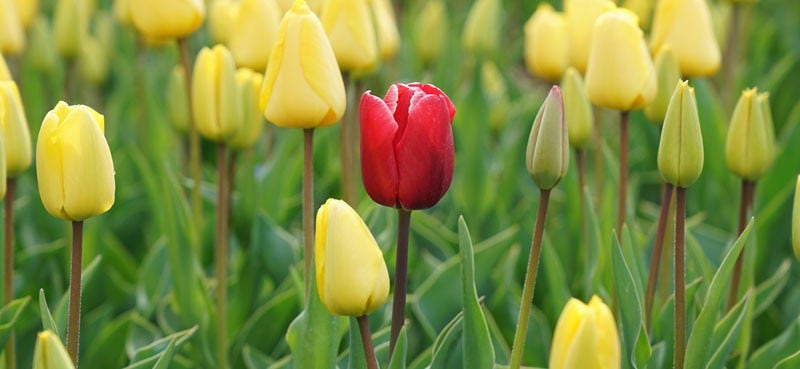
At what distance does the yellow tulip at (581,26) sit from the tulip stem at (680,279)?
63 centimetres

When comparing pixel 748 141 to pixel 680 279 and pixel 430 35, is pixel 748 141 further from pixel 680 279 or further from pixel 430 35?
pixel 430 35

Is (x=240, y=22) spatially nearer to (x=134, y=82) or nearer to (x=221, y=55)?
(x=221, y=55)

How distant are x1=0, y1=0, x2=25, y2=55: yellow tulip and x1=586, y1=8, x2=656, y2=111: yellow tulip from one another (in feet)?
3.40

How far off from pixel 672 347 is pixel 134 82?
1.65 meters

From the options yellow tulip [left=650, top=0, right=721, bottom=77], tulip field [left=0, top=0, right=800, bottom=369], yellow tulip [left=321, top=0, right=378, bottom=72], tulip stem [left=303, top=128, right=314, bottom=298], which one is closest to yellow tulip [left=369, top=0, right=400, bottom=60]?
tulip field [left=0, top=0, right=800, bottom=369]

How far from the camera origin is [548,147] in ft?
3.97

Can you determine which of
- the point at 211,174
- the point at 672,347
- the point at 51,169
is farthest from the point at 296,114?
the point at 211,174

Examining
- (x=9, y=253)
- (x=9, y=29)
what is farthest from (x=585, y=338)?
(x=9, y=29)

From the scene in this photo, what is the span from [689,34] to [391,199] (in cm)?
76

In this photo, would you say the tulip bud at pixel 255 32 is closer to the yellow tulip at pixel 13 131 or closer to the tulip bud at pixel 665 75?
the yellow tulip at pixel 13 131

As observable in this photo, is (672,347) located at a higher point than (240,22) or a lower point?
lower

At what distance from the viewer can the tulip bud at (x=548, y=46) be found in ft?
7.43

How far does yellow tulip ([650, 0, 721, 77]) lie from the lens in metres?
1.80

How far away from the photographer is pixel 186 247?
71.2 inches
